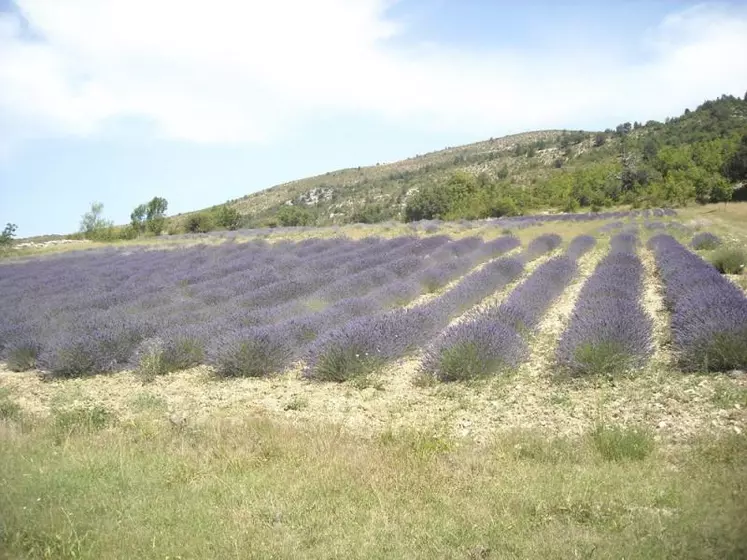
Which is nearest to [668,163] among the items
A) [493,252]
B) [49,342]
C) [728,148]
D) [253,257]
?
[728,148]

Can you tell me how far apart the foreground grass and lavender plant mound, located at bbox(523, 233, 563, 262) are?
13978 mm

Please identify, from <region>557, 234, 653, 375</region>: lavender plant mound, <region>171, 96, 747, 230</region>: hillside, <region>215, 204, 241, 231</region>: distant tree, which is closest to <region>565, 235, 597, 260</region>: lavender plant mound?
<region>557, 234, 653, 375</region>: lavender plant mound

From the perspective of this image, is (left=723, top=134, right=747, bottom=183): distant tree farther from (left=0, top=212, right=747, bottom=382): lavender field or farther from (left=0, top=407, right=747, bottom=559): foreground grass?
(left=0, top=407, right=747, bottom=559): foreground grass

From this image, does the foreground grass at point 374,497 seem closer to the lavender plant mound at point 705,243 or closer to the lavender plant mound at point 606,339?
the lavender plant mound at point 606,339

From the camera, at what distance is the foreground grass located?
271cm

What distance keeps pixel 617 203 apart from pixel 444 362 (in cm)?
4525

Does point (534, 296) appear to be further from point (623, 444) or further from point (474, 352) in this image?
point (623, 444)

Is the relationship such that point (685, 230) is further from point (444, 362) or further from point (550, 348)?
point (444, 362)

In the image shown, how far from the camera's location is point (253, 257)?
61.9 ft

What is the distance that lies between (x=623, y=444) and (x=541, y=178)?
206 ft

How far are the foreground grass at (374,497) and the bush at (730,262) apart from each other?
1128 cm

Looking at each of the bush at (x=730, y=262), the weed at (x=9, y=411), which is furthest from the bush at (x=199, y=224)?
the weed at (x=9, y=411)

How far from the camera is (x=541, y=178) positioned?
62188 millimetres

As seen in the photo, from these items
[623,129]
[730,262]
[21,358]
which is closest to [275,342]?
[21,358]
